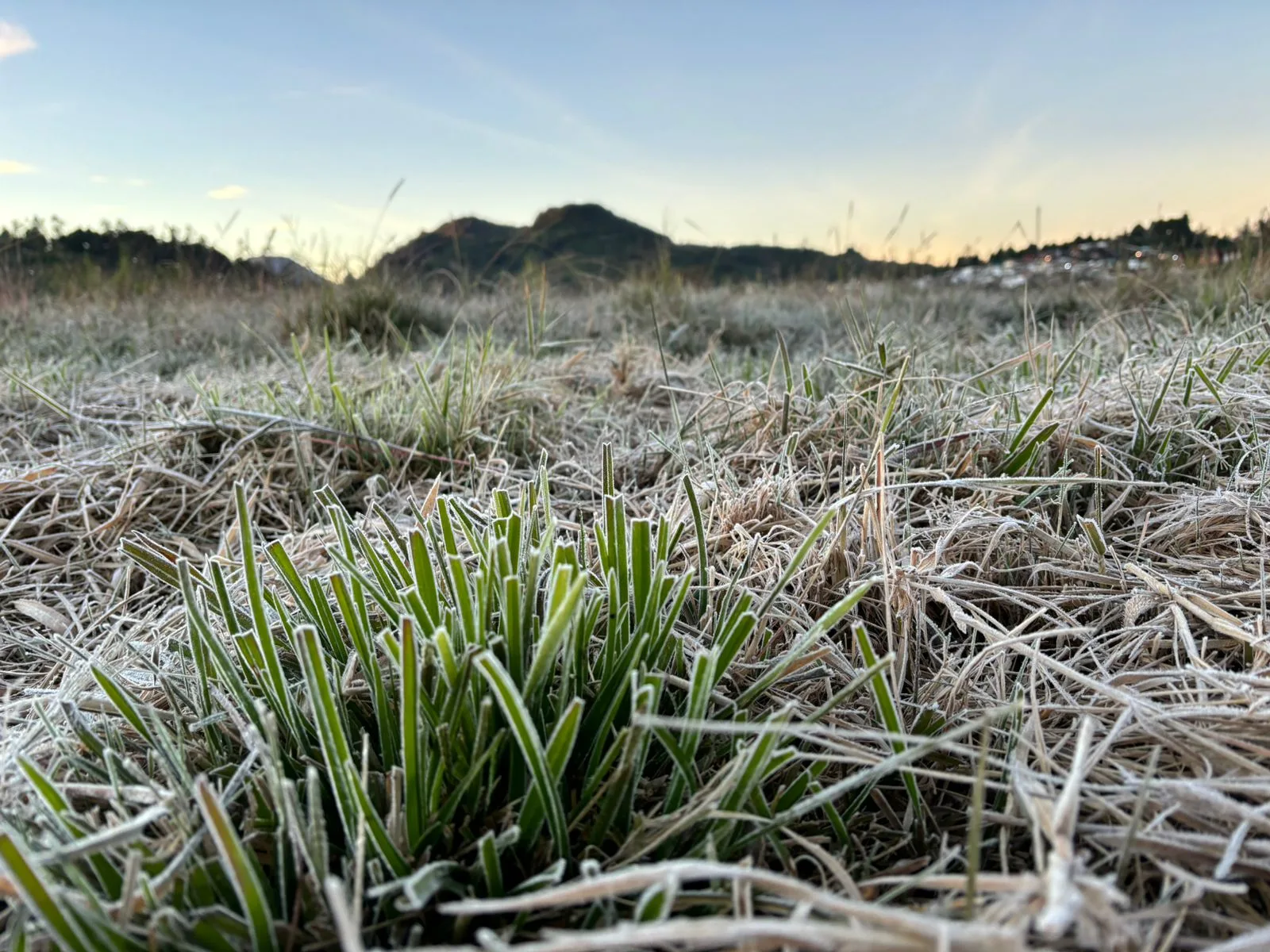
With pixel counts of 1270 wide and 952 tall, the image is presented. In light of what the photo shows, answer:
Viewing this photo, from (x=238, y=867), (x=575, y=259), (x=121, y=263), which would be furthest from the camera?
(x=121, y=263)

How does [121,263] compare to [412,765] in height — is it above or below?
above

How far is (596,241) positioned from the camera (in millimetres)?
13797

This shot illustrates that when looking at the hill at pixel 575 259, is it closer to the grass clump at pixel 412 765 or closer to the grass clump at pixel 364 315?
the grass clump at pixel 364 315

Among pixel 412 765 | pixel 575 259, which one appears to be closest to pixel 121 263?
pixel 575 259

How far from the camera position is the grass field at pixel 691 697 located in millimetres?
514

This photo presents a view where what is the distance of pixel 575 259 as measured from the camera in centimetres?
376

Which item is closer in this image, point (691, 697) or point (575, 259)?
point (691, 697)

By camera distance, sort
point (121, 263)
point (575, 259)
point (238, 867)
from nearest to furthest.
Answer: point (238, 867), point (575, 259), point (121, 263)

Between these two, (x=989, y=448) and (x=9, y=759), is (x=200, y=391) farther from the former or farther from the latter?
(x=989, y=448)

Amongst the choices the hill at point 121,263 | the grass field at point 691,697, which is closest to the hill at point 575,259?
the hill at point 121,263

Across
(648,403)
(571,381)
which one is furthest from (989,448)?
(571,381)

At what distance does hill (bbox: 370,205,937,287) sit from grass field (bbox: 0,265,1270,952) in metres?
2.27

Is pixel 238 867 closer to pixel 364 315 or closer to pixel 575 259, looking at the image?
pixel 575 259

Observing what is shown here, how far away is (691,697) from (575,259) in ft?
11.2
